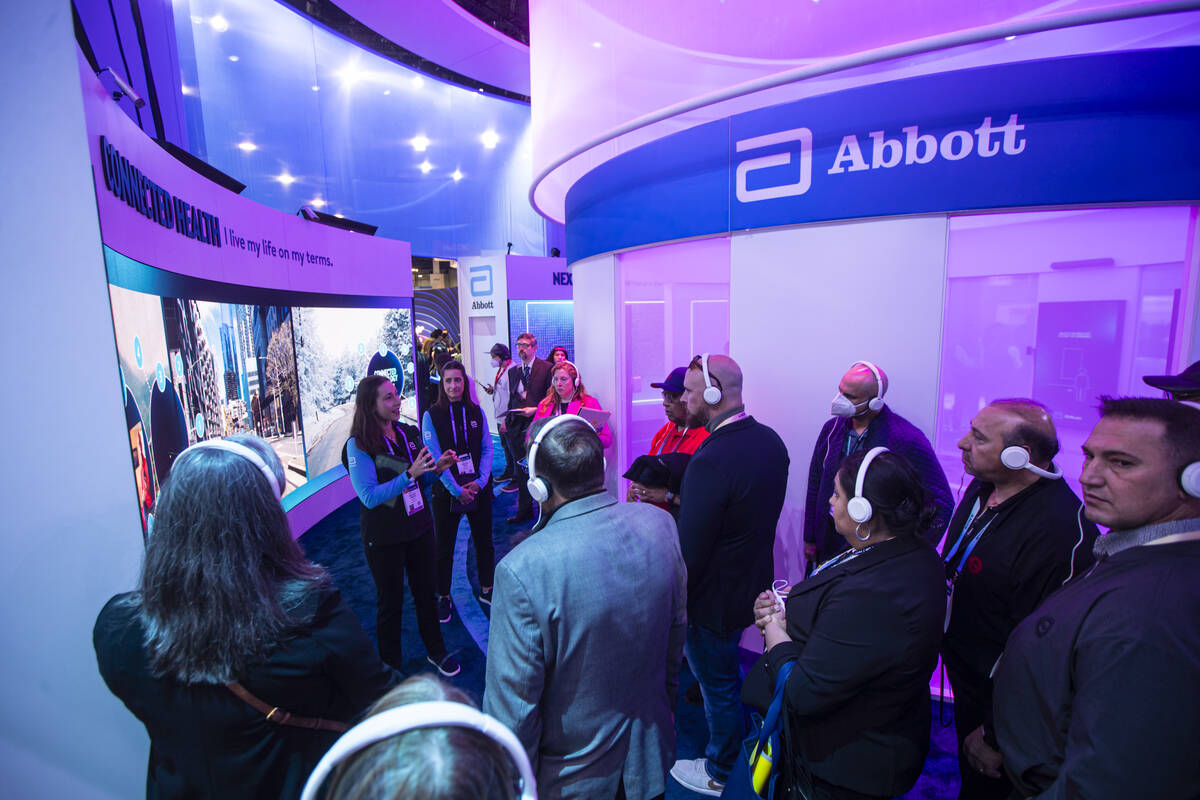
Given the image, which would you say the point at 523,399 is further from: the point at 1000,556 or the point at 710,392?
the point at 1000,556

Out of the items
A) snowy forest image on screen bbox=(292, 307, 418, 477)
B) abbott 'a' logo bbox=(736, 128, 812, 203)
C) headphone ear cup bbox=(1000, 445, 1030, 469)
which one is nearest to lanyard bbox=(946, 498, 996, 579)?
headphone ear cup bbox=(1000, 445, 1030, 469)

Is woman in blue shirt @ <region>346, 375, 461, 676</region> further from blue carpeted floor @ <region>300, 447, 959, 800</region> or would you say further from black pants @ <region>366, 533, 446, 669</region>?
blue carpeted floor @ <region>300, 447, 959, 800</region>

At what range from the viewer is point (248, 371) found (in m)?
4.80

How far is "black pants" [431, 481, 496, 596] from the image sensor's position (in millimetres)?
3893

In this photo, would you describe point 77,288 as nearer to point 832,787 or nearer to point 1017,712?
point 832,787

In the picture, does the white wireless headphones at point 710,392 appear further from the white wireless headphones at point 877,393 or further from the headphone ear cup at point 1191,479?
the headphone ear cup at point 1191,479

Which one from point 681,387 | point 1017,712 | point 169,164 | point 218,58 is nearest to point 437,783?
point 1017,712

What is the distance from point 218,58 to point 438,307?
6.21 metres

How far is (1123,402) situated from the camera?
1.42 meters

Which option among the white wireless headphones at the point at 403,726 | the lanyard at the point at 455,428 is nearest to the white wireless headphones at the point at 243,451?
the white wireless headphones at the point at 403,726

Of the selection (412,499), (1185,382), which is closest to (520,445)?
(412,499)

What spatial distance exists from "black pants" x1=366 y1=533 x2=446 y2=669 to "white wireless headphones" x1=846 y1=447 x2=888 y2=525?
2.44 metres

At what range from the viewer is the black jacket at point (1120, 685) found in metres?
1.02

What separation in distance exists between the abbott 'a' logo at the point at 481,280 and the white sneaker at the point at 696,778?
9.70 metres
